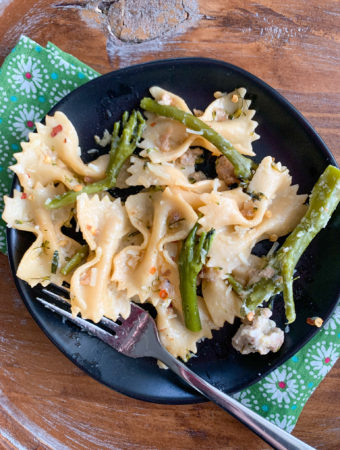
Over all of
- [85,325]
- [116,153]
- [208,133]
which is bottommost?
[85,325]

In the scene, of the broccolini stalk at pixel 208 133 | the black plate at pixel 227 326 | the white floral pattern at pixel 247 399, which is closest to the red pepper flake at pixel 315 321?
the black plate at pixel 227 326

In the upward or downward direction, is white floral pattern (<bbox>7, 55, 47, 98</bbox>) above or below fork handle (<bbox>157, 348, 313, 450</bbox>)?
above

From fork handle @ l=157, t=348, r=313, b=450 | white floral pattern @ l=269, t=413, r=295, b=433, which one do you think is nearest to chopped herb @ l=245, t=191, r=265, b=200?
fork handle @ l=157, t=348, r=313, b=450

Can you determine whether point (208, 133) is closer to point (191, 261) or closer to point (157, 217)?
point (157, 217)

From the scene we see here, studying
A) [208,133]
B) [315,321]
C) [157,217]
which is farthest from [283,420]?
[208,133]

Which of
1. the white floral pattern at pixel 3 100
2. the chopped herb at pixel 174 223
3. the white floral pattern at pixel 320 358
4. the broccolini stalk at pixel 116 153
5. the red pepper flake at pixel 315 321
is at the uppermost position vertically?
the white floral pattern at pixel 3 100

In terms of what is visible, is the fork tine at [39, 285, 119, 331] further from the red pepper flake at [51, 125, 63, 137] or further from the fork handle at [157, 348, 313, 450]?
the red pepper flake at [51, 125, 63, 137]

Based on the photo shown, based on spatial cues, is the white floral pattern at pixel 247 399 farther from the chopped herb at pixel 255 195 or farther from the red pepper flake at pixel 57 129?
the red pepper flake at pixel 57 129
